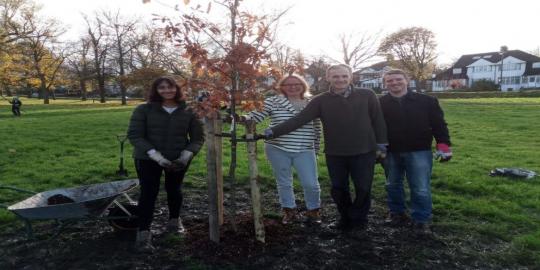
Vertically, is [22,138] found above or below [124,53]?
below

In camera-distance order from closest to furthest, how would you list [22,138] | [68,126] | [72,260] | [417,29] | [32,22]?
1. [72,260]
2. [22,138]
3. [68,126]
4. [32,22]
5. [417,29]

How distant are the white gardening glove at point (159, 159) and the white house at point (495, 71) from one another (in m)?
75.0

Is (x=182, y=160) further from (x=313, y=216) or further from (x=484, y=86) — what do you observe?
(x=484, y=86)

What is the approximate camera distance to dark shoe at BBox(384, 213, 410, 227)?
5.10 m

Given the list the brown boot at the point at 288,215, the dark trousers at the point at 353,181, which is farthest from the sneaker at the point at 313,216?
the dark trousers at the point at 353,181

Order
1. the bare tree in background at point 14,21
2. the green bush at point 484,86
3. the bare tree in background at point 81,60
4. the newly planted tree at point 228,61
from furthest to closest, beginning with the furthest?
the green bush at point 484,86 → the bare tree in background at point 81,60 → the bare tree in background at point 14,21 → the newly planted tree at point 228,61

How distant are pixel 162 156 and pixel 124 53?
4333 cm

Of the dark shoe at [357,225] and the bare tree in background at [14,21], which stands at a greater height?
the bare tree in background at [14,21]

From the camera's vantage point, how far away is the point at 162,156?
169 inches

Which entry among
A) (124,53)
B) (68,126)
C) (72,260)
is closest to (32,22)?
(124,53)

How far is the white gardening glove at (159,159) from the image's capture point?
420cm

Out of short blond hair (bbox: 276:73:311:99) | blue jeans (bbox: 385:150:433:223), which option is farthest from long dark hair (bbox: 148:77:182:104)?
blue jeans (bbox: 385:150:433:223)

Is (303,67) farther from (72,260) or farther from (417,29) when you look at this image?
(417,29)

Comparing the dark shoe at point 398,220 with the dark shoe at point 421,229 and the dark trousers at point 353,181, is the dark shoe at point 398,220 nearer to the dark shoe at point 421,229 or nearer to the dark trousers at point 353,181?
the dark shoe at point 421,229
